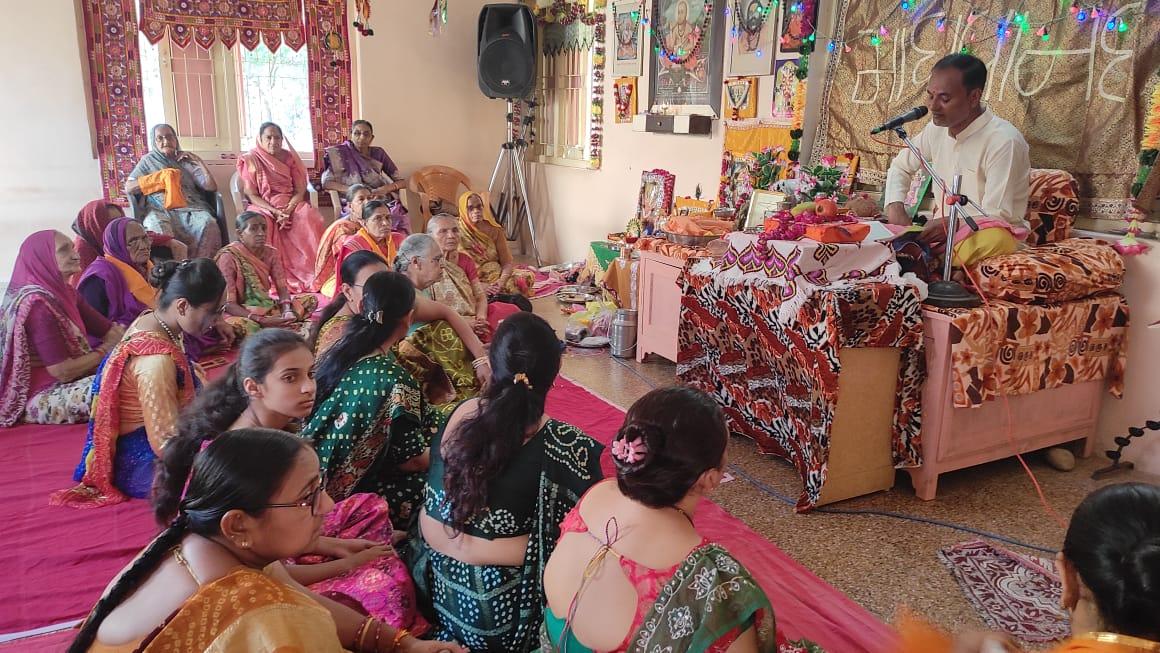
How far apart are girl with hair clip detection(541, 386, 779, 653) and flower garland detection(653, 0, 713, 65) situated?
3973 mm

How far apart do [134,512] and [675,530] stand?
2045 millimetres

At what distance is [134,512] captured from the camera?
2.49 metres

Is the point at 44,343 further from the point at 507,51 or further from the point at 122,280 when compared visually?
the point at 507,51

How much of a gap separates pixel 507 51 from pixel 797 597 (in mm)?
5816

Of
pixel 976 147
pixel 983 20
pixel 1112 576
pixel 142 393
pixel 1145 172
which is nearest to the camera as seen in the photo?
pixel 1112 576

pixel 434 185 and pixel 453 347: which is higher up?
pixel 434 185

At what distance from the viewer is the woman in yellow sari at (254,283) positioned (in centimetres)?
444

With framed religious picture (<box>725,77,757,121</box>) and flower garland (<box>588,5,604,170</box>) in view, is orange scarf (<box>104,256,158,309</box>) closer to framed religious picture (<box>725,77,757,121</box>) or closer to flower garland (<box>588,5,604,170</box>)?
framed religious picture (<box>725,77,757,121</box>)

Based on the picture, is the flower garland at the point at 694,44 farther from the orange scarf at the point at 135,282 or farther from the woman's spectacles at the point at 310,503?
the woman's spectacles at the point at 310,503

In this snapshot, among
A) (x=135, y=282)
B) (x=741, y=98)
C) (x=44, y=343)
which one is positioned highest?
(x=741, y=98)

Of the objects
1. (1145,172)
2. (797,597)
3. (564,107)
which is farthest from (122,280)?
(1145,172)

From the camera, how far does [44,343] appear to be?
3094 millimetres

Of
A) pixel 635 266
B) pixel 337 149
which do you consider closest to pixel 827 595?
pixel 635 266

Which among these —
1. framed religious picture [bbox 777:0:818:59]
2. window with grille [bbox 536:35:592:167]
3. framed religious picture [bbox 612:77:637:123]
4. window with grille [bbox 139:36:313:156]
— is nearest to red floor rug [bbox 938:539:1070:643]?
framed religious picture [bbox 777:0:818:59]
